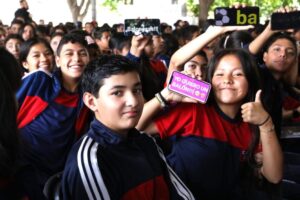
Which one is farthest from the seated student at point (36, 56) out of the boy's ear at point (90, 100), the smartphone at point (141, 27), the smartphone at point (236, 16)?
the boy's ear at point (90, 100)

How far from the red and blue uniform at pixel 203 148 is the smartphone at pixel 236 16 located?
63 centimetres

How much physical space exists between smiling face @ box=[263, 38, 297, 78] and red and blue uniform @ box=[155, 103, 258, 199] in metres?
1.17

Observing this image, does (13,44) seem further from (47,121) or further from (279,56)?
(279,56)

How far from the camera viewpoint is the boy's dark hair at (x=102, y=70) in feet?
5.32

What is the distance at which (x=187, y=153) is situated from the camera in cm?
197

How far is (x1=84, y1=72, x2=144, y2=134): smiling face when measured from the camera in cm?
159

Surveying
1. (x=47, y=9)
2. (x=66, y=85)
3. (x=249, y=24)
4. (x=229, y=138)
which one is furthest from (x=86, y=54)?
(x=47, y=9)

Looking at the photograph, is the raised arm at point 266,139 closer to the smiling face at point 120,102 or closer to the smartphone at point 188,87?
the smartphone at point 188,87

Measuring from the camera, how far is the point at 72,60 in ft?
8.93

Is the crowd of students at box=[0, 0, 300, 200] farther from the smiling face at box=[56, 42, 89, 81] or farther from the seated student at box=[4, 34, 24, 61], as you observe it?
the seated student at box=[4, 34, 24, 61]

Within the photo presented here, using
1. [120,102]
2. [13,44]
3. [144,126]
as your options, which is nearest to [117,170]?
[120,102]

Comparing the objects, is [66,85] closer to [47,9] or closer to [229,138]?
[229,138]

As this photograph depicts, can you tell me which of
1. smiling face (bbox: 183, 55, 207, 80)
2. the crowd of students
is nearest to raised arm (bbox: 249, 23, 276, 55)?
the crowd of students

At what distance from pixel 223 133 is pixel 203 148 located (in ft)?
0.41
